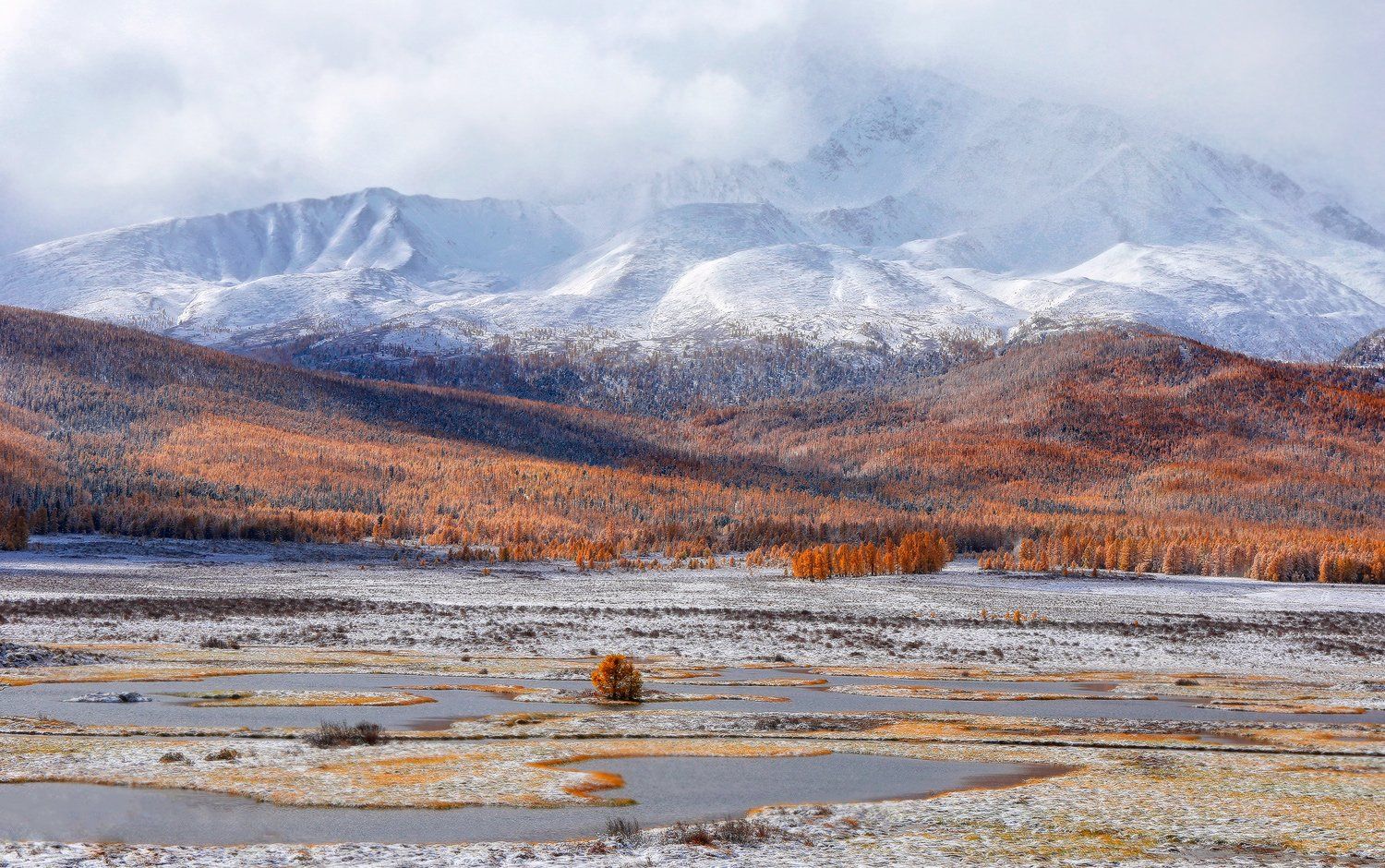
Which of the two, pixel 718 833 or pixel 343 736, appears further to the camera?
pixel 343 736

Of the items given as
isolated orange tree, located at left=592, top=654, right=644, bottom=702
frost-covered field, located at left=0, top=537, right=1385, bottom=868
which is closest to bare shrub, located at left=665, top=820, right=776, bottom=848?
frost-covered field, located at left=0, top=537, right=1385, bottom=868

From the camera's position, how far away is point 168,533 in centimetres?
15850

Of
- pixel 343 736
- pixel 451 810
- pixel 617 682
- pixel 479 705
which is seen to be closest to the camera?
pixel 451 810

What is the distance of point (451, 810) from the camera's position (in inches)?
958

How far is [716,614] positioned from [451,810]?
60767 millimetres

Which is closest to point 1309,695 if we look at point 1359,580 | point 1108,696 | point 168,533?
point 1108,696

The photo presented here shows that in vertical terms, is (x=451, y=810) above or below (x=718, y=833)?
below

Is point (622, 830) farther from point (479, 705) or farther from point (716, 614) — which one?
point (716, 614)

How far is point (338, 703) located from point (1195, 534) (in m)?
181

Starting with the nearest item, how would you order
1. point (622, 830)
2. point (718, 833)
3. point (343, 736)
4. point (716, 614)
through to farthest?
1. point (622, 830)
2. point (718, 833)
3. point (343, 736)
4. point (716, 614)

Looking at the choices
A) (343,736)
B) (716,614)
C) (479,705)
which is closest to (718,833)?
(343,736)

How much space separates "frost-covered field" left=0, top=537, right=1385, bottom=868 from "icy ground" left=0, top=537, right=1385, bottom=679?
16.8 inches

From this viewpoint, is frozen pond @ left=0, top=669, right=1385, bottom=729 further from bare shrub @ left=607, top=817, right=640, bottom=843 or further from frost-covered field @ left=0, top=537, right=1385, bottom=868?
bare shrub @ left=607, top=817, right=640, bottom=843

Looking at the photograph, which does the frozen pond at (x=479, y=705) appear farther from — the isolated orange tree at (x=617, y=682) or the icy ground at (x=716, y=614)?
the icy ground at (x=716, y=614)
